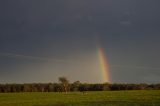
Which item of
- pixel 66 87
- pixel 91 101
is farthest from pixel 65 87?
pixel 91 101

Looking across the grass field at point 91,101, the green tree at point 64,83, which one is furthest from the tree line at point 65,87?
the grass field at point 91,101

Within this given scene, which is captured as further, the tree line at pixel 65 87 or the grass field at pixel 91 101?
the tree line at pixel 65 87

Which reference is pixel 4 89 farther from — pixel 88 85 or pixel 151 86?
pixel 151 86

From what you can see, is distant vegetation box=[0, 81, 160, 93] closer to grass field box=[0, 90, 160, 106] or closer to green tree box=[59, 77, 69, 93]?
green tree box=[59, 77, 69, 93]

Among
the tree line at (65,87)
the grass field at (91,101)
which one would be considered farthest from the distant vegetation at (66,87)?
the grass field at (91,101)

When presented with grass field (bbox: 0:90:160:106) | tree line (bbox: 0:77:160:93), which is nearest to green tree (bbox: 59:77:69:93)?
tree line (bbox: 0:77:160:93)

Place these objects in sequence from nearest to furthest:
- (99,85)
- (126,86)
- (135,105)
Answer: (135,105)
(126,86)
(99,85)

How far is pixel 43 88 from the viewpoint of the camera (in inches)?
6895

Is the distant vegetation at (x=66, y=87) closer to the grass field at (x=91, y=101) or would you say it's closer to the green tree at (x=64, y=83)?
the green tree at (x=64, y=83)

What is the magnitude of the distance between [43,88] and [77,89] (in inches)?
696

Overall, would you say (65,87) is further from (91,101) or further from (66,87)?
(91,101)

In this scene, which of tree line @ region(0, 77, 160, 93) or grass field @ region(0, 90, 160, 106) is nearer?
grass field @ region(0, 90, 160, 106)

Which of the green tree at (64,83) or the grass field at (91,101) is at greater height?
the green tree at (64,83)

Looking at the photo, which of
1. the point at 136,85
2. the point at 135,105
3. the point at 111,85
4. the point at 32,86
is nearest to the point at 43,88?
the point at 32,86
